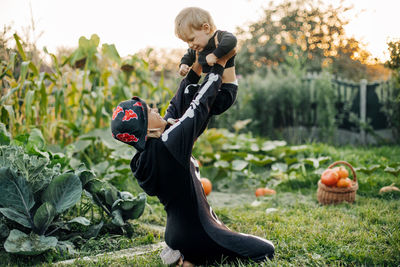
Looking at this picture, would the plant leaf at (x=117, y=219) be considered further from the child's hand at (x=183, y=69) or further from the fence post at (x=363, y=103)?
the fence post at (x=363, y=103)

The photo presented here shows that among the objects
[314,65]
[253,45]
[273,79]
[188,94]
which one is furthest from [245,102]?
[253,45]

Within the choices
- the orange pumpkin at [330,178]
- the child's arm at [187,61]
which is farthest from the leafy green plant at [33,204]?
the orange pumpkin at [330,178]

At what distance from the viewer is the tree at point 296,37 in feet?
47.4

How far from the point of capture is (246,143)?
18.5 feet

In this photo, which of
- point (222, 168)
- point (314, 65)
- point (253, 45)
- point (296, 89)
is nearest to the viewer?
point (222, 168)

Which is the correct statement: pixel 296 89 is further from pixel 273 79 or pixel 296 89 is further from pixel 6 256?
pixel 6 256

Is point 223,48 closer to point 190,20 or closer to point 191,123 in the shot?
point 190,20

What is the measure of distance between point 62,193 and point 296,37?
14.5 meters

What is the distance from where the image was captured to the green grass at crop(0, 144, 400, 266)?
6.89 ft

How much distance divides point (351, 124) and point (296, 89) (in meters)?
A: 1.62

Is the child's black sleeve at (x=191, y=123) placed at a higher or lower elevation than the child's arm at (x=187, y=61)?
lower

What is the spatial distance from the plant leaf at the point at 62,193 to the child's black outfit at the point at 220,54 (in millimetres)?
1087

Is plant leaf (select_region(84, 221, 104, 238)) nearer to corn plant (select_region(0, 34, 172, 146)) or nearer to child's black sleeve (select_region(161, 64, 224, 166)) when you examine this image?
child's black sleeve (select_region(161, 64, 224, 166))

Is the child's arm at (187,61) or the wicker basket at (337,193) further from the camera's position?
the wicker basket at (337,193)
